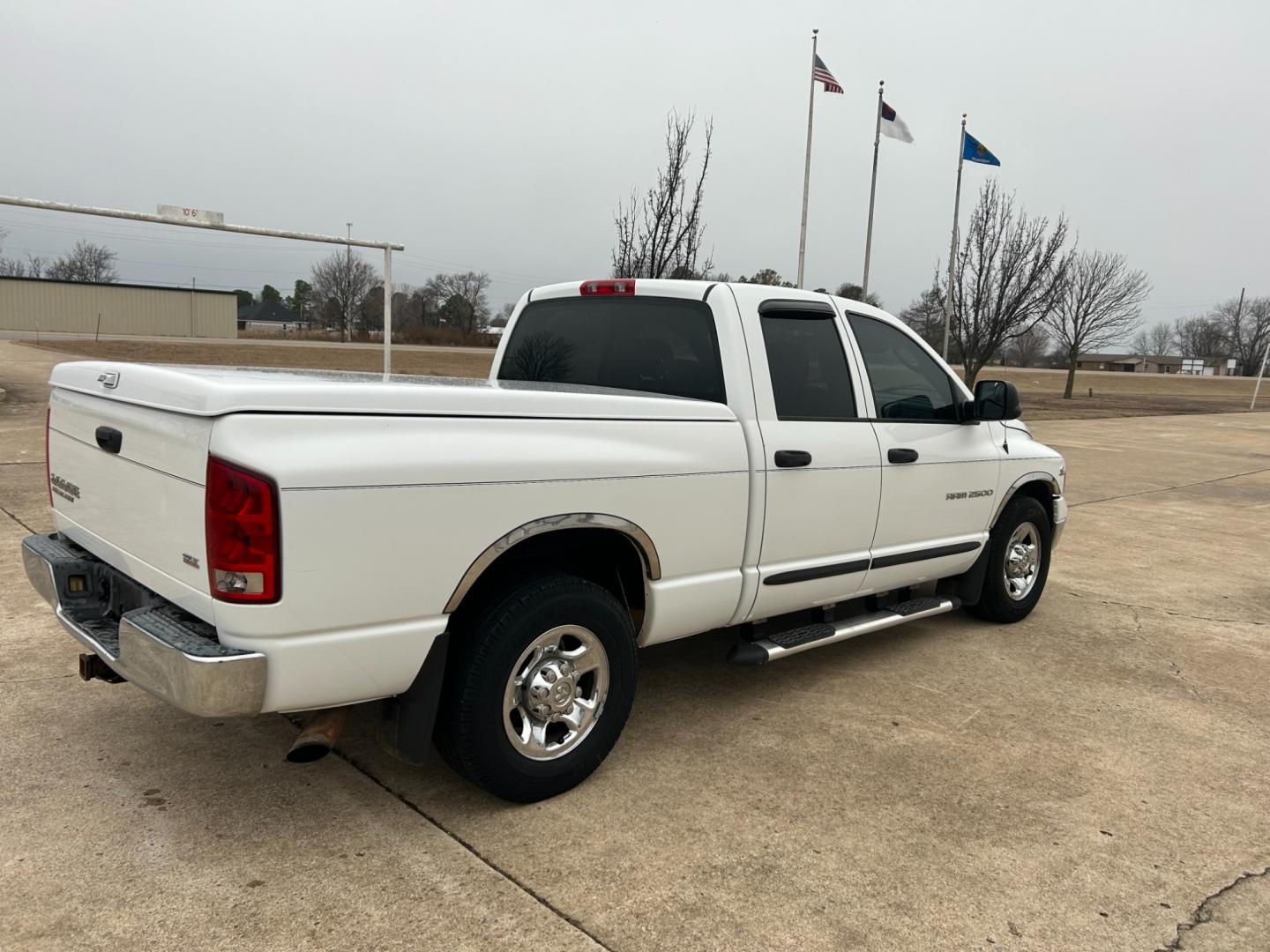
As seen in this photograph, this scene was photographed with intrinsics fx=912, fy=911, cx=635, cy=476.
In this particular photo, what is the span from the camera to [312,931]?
2.46 m

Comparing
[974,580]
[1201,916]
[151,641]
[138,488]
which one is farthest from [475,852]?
[974,580]

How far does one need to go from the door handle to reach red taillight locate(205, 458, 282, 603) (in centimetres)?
204

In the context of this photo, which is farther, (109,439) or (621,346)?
(621,346)

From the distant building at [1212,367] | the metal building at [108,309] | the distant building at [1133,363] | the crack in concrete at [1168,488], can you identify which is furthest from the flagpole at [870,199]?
the distant building at [1133,363]

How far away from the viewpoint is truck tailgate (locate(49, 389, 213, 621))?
251cm

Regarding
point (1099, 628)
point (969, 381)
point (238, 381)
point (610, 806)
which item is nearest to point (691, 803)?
point (610, 806)

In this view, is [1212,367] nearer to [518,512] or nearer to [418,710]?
[518,512]

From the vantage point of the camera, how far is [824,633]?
417cm

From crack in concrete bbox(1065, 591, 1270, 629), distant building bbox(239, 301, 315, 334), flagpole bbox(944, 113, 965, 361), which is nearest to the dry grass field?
flagpole bbox(944, 113, 965, 361)

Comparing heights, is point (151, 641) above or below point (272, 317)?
below

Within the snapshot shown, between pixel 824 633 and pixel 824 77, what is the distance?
19188mm

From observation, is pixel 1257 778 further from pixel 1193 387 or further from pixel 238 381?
pixel 1193 387

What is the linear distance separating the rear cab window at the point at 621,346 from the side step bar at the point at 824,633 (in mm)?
1097

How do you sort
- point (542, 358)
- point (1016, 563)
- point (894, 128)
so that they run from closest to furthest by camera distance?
point (542, 358) < point (1016, 563) < point (894, 128)
